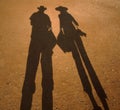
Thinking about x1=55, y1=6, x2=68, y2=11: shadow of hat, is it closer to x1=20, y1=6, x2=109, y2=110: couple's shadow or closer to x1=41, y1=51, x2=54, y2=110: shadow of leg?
x1=20, y1=6, x2=109, y2=110: couple's shadow

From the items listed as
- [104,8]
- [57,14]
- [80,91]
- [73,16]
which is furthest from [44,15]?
[80,91]

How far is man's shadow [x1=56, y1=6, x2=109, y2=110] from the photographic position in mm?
6473

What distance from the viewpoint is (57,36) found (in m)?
8.93

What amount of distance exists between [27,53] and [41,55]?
0.64 m

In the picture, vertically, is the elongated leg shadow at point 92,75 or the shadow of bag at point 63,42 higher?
the shadow of bag at point 63,42

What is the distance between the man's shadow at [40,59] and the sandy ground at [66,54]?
17cm

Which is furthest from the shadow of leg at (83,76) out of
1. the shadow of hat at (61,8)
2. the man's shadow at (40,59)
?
the shadow of hat at (61,8)

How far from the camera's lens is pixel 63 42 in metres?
8.60

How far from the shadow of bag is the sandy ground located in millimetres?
219

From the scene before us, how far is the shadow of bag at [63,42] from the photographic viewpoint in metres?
8.25

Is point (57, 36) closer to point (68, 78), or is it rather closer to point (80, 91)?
point (68, 78)

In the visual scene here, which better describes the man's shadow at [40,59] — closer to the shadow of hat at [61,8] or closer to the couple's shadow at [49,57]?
the couple's shadow at [49,57]

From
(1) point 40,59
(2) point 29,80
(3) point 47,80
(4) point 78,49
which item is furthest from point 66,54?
(2) point 29,80

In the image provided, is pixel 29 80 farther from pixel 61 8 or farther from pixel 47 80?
pixel 61 8
